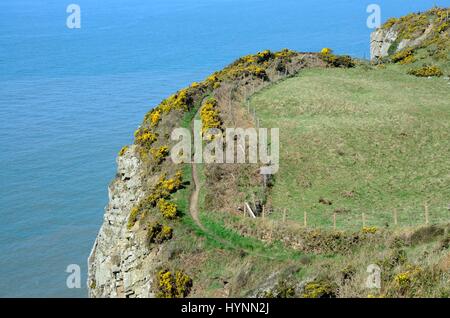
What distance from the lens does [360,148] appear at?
166 feet

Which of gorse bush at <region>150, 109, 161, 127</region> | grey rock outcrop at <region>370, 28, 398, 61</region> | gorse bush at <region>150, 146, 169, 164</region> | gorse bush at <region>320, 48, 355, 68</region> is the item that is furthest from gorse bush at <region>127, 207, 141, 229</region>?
grey rock outcrop at <region>370, 28, 398, 61</region>

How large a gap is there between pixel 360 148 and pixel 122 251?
857 inches

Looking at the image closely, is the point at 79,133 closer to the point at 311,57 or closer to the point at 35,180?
the point at 35,180

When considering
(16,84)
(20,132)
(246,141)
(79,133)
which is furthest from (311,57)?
(16,84)

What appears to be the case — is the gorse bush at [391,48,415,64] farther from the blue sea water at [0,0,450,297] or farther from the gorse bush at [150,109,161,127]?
the blue sea water at [0,0,450,297]

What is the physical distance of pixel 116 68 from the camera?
188 metres

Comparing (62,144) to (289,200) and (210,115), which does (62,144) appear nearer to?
(210,115)

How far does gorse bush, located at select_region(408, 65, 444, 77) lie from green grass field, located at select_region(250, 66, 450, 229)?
2151 mm

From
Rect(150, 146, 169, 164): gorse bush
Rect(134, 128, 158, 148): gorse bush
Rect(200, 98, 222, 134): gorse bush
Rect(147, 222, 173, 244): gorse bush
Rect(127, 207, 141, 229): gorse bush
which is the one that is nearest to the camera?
Rect(147, 222, 173, 244): gorse bush

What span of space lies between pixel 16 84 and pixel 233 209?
138972 millimetres

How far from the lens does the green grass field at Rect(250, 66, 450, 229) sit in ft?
135

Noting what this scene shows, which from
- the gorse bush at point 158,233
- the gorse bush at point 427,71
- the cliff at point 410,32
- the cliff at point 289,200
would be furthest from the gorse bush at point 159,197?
the cliff at point 410,32

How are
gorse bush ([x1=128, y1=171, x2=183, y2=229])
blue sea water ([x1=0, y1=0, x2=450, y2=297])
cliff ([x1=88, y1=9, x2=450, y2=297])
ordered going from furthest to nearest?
blue sea water ([x1=0, y1=0, x2=450, y2=297]) → gorse bush ([x1=128, y1=171, x2=183, y2=229]) → cliff ([x1=88, y1=9, x2=450, y2=297])

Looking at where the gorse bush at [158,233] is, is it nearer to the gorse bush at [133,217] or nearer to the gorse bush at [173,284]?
the gorse bush at [173,284]
